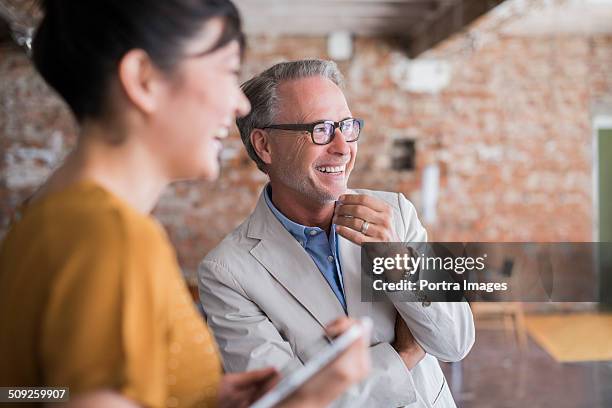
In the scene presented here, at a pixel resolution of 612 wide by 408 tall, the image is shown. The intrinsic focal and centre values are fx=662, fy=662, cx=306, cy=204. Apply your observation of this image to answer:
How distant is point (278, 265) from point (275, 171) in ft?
1.04

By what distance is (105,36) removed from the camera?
31.8 inches

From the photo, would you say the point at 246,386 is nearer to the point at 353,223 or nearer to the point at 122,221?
the point at 122,221

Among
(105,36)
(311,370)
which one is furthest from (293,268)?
(105,36)

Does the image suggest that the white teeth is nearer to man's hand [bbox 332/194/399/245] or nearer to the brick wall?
man's hand [bbox 332/194/399/245]

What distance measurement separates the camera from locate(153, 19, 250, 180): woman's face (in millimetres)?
829

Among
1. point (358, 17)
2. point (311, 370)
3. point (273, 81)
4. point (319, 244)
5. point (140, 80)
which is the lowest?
point (311, 370)

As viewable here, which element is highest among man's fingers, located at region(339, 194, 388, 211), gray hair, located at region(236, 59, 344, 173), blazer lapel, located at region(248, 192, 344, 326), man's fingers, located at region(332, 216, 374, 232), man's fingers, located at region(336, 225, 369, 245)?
gray hair, located at region(236, 59, 344, 173)

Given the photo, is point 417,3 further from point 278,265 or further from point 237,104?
point 237,104

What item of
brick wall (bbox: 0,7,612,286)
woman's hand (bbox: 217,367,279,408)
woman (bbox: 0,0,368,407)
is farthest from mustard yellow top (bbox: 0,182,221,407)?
brick wall (bbox: 0,7,612,286)

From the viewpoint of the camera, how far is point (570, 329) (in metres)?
7.04

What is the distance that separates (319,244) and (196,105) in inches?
38.3

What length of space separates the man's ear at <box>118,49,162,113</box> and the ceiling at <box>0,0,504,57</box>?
179 inches

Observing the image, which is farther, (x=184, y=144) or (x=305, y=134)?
(x=305, y=134)

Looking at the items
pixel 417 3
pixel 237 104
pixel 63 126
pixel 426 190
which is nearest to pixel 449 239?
pixel 426 190
